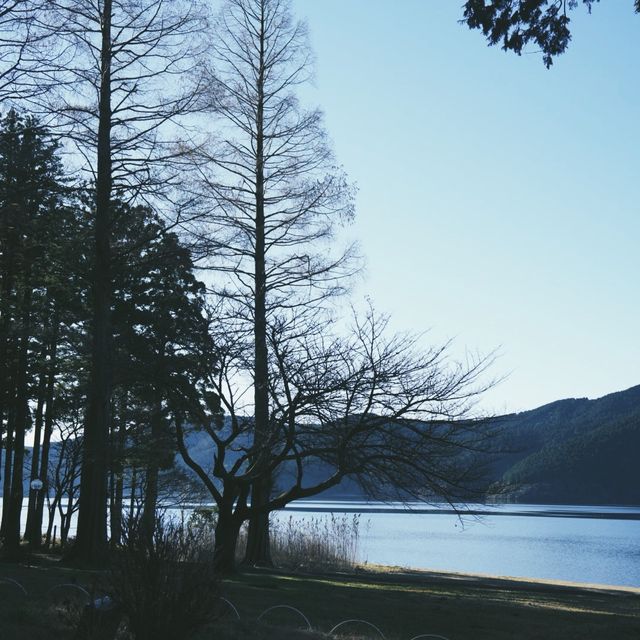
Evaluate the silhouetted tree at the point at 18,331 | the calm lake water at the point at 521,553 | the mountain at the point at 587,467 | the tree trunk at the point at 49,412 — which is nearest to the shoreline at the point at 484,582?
the calm lake water at the point at 521,553

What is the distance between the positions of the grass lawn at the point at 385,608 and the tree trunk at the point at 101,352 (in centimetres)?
129

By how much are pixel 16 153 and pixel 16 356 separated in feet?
56.7

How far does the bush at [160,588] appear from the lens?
769 centimetres

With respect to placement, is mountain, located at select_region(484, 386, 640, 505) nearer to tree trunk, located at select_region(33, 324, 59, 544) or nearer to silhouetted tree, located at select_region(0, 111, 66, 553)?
tree trunk, located at select_region(33, 324, 59, 544)

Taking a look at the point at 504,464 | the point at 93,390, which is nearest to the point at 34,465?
the point at 93,390

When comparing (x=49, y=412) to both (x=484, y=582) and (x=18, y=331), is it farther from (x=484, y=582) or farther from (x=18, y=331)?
(x=484, y=582)

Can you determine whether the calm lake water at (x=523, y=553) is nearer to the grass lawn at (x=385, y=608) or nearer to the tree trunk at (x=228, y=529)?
the grass lawn at (x=385, y=608)

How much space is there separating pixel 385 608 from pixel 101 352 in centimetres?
800

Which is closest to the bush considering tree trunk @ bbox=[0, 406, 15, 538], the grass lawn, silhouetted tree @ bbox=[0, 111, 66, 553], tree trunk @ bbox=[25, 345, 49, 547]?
the grass lawn

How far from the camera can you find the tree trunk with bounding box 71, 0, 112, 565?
17.7 m

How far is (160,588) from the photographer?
7.71 meters

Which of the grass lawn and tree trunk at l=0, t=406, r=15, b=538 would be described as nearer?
the grass lawn

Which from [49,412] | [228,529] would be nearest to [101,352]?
[228,529]

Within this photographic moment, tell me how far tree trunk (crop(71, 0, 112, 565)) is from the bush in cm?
1011
